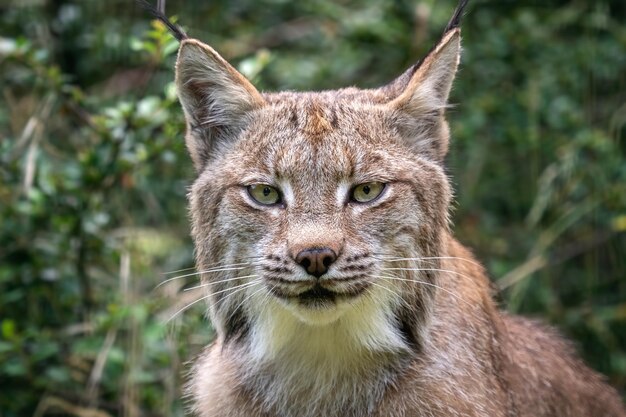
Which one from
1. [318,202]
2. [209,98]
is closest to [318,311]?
[318,202]

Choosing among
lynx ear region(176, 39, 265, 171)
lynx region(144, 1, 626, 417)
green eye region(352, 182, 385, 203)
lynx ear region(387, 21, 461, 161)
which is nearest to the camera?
lynx region(144, 1, 626, 417)

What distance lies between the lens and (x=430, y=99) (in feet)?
18.8

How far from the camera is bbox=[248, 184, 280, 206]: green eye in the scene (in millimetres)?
5402

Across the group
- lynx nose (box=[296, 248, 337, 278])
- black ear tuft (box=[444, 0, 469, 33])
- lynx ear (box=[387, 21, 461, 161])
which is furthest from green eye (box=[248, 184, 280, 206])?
black ear tuft (box=[444, 0, 469, 33])

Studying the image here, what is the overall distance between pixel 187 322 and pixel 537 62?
182 inches

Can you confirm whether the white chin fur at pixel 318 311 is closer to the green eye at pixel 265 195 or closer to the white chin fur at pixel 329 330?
the white chin fur at pixel 329 330

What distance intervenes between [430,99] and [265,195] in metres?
1.09

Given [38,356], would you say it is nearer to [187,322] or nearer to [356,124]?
[187,322]

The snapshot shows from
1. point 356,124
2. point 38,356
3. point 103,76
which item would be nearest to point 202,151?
point 356,124

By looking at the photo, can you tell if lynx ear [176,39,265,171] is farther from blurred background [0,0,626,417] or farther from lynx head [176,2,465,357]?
blurred background [0,0,626,417]

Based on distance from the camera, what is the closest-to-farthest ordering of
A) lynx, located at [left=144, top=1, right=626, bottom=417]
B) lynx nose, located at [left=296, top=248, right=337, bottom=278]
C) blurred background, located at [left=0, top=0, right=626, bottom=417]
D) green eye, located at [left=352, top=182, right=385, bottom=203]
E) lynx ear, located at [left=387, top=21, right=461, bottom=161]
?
lynx nose, located at [left=296, top=248, right=337, bottom=278] < lynx, located at [left=144, top=1, right=626, bottom=417] < green eye, located at [left=352, top=182, right=385, bottom=203] < lynx ear, located at [left=387, top=21, right=461, bottom=161] < blurred background, located at [left=0, top=0, right=626, bottom=417]

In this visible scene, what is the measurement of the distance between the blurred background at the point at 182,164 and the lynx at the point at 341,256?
1.45m

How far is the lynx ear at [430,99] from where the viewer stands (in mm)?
5605

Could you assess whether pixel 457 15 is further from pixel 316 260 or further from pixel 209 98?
pixel 316 260
